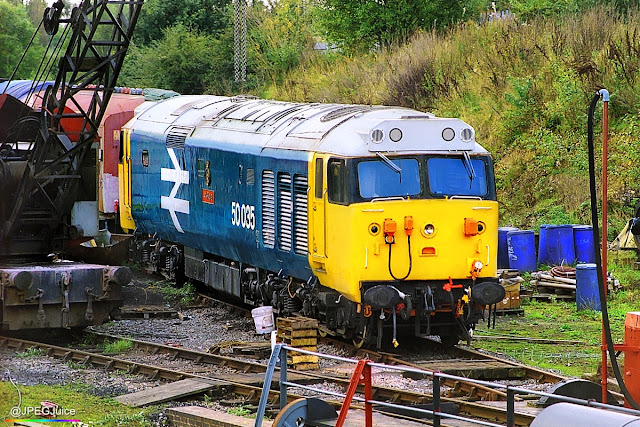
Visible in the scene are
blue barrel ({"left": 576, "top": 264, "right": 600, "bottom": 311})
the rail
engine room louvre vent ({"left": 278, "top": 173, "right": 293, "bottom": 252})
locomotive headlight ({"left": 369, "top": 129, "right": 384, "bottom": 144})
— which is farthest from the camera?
blue barrel ({"left": 576, "top": 264, "right": 600, "bottom": 311})

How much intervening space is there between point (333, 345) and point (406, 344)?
39.1 inches

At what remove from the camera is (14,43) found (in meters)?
58.2

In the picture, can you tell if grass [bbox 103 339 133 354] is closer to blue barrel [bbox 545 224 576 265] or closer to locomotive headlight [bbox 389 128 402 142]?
locomotive headlight [bbox 389 128 402 142]

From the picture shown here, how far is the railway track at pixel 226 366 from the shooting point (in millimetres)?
11297

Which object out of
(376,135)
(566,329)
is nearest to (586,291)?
(566,329)

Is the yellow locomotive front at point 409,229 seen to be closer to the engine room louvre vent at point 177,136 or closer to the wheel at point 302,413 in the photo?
the wheel at point 302,413

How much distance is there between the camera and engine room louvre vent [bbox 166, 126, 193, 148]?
20000 millimetres

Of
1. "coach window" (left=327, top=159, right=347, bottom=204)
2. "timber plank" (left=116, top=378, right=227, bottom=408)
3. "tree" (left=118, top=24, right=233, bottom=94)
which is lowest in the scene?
"timber plank" (left=116, top=378, right=227, bottom=408)

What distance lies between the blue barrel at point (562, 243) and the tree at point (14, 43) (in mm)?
40182

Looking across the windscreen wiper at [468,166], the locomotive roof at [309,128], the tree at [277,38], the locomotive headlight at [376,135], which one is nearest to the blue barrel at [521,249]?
the locomotive roof at [309,128]

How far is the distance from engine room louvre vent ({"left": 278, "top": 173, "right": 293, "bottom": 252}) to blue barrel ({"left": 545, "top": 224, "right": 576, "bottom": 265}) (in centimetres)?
633

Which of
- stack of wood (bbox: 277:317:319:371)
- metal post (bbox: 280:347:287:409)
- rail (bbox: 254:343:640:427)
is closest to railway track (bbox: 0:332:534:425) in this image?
stack of wood (bbox: 277:317:319:371)

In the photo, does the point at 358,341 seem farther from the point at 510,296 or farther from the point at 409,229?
the point at 510,296

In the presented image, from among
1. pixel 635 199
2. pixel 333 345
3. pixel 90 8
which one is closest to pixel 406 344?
pixel 333 345
